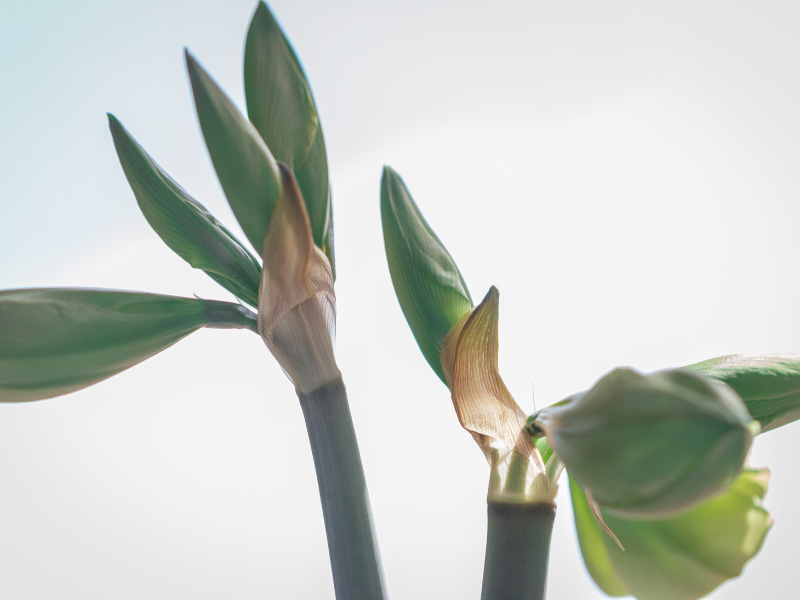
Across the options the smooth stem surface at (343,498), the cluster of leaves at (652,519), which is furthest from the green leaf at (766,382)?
the smooth stem surface at (343,498)

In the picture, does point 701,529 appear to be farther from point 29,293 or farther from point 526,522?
point 29,293

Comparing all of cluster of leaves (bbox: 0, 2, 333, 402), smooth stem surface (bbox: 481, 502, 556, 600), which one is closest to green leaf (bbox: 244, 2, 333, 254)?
cluster of leaves (bbox: 0, 2, 333, 402)

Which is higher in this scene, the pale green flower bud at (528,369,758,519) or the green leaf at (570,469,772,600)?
the pale green flower bud at (528,369,758,519)

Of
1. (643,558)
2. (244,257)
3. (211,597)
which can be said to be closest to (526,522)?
(643,558)

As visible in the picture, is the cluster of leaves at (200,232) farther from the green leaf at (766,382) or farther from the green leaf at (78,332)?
the green leaf at (766,382)

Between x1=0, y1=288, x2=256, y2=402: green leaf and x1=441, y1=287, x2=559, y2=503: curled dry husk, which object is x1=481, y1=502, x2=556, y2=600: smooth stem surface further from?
x1=0, y1=288, x2=256, y2=402: green leaf

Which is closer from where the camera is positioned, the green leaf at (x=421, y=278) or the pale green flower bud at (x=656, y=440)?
the pale green flower bud at (x=656, y=440)

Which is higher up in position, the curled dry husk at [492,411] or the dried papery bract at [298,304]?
the dried papery bract at [298,304]
